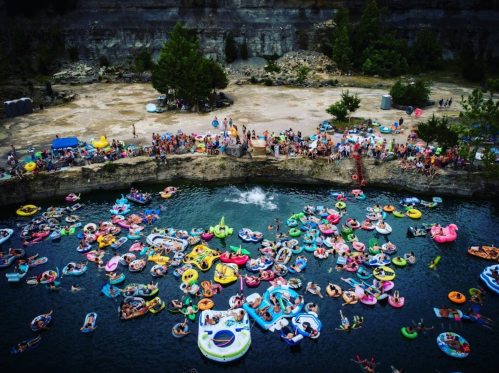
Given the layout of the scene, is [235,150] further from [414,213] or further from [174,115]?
[414,213]

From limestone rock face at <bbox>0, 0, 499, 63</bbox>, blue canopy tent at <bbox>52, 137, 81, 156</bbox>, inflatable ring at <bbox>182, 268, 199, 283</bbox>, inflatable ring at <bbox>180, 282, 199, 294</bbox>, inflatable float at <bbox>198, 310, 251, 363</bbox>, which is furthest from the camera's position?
limestone rock face at <bbox>0, 0, 499, 63</bbox>

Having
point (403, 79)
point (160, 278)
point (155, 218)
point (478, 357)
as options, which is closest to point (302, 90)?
point (403, 79)

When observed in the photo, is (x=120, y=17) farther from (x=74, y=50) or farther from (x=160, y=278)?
(x=160, y=278)

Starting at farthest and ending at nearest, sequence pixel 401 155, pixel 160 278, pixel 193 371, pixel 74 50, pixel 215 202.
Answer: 1. pixel 74 50
2. pixel 401 155
3. pixel 215 202
4. pixel 160 278
5. pixel 193 371

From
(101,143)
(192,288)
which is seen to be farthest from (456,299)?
(101,143)

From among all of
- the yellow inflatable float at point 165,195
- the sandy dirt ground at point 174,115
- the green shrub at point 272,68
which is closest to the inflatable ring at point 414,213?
the sandy dirt ground at point 174,115

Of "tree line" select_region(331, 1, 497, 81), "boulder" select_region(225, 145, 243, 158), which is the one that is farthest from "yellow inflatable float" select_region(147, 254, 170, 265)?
"tree line" select_region(331, 1, 497, 81)

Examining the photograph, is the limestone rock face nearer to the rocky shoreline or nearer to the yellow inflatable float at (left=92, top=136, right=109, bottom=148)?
the yellow inflatable float at (left=92, top=136, right=109, bottom=148)
